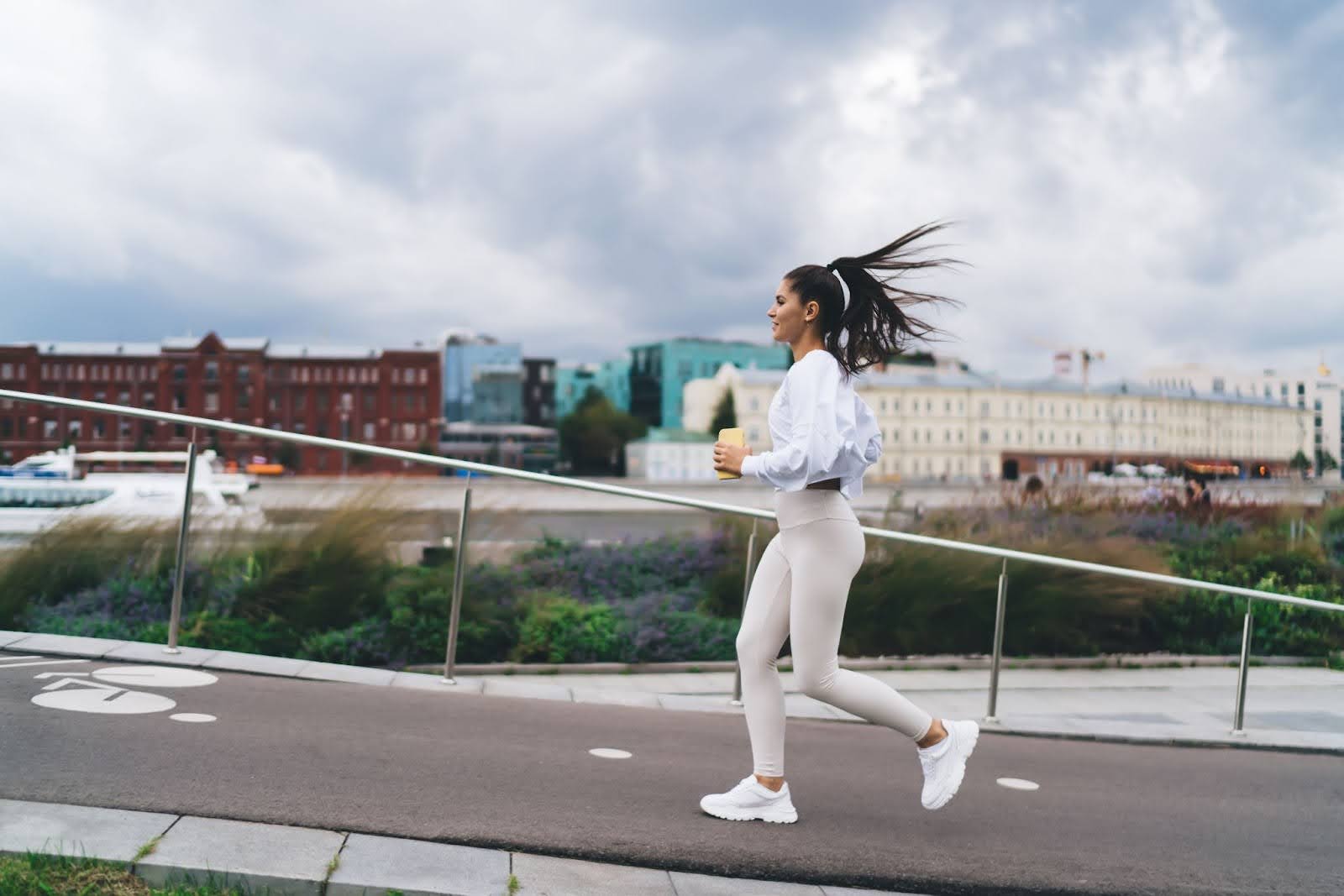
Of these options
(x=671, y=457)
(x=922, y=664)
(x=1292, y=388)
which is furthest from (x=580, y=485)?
(x=1292, y=388)

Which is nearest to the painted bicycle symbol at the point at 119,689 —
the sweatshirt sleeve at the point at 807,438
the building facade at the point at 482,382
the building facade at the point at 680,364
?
the sweatshirt sleeve at the point at 807,438

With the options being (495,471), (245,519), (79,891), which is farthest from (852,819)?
(245,519)

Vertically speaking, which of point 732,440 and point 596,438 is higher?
point 596,438

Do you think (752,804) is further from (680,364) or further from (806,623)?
(680,364)

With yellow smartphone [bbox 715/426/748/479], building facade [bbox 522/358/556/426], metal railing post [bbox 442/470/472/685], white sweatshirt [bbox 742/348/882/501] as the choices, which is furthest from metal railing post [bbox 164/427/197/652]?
building facade [bbox 522/358/556/426]

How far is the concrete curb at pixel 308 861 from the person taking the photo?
10.6 ft

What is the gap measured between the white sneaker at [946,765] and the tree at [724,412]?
129m

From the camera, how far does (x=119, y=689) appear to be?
17.9 feet

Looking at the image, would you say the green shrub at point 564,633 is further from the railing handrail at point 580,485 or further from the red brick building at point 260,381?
the red brick building at point 260,381

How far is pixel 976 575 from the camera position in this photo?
30.2ft

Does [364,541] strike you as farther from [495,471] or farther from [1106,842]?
[1106,842]

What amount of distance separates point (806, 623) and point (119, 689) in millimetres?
3306

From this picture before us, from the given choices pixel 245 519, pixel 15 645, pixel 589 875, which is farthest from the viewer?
pixel 245 519

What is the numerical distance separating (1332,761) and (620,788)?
166 inches
